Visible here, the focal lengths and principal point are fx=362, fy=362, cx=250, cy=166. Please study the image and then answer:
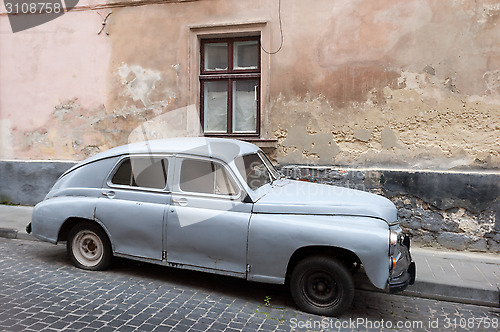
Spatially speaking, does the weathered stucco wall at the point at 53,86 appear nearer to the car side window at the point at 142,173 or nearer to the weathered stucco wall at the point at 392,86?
the car side window at the point at 142,173

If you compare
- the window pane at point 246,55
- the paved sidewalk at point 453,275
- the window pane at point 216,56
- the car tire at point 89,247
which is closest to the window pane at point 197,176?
the car tire at point 89,247

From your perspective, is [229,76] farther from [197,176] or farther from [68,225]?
[68,225]

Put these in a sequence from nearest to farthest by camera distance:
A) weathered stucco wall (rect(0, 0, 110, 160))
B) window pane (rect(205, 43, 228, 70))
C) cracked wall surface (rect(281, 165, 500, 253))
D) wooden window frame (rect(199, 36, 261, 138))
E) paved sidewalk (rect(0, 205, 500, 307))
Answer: paved sidewalk (rect(0, 205, 500, 307)) → cracked wall surface (rect(281, 165, 500, 253)) → wooden window frame (rect(199, 36, 261, 138)) → window pane (rect(205, 43, 228, 70)) → weathered stucco wall (rect(0, 0, 110, 160))

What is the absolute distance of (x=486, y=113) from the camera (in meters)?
5.66

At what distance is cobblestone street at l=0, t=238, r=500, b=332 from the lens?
10.7 feet

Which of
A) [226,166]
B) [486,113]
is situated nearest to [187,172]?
[226,166]

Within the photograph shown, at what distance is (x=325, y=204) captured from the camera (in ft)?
12.1

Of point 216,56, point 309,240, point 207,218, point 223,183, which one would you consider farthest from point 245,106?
point 309,240

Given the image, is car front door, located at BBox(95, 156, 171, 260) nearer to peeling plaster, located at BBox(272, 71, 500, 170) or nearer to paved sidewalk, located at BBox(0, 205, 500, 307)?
paved sidewalk, located at BBox(0, 205, 500, 307)

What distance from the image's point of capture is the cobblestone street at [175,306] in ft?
10.7

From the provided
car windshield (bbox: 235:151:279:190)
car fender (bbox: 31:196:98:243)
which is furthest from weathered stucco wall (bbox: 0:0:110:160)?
car windshield (bbox: 235:151:279:190)

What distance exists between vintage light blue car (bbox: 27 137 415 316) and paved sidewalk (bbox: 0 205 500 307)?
0.67 meters

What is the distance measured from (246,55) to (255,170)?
3404mm

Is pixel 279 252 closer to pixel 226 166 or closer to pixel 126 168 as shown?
pixel 226 166
